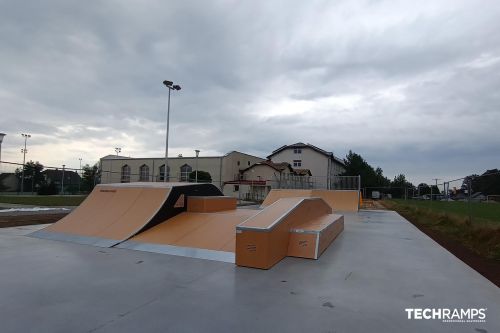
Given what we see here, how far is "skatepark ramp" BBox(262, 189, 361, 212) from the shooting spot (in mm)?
20217

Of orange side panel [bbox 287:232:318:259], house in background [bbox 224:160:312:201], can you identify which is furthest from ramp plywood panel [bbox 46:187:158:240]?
house in background [bbox 224:160:312:201]

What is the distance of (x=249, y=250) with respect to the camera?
5.73m

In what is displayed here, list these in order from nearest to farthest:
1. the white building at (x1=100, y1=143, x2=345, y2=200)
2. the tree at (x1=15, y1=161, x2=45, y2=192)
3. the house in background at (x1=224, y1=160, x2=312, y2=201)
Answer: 1. the tree at (x1=15, y1=161, x2=45, y2=192)
2. the house in background at (x1=224, y1=160, x2=312, y2=201)
3. the white building at (x1=100, y1=143, x2=345, y2=200)

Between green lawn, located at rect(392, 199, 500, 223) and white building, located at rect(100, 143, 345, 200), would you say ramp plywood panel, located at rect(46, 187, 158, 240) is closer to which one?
green lawn, located at rect(392, 199, 500, 223)

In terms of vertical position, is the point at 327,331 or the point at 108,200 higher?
the point at 108,200

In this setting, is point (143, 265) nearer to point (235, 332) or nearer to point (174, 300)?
point (174, 300)

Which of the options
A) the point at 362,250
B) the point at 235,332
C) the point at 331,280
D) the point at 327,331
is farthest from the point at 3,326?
the point at 362,250

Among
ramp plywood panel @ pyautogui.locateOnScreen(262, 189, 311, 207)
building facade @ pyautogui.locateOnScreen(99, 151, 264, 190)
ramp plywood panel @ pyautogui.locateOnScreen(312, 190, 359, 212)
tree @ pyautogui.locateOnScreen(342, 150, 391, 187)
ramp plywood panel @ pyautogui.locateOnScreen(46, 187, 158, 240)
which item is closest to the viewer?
ramp plywood panel @ pyautogui.locateOnScreen(46, 187, 158, 240)

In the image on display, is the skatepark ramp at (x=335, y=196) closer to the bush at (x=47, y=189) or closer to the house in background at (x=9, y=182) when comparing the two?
the house in background at (x=9, y=182)

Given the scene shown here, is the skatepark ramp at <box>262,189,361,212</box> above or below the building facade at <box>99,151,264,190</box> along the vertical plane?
below

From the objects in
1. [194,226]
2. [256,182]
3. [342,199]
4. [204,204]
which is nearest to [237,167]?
[256,182]

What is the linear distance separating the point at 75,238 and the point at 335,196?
55.6ft

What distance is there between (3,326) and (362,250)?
6485mm

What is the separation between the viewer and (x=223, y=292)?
4352mm
